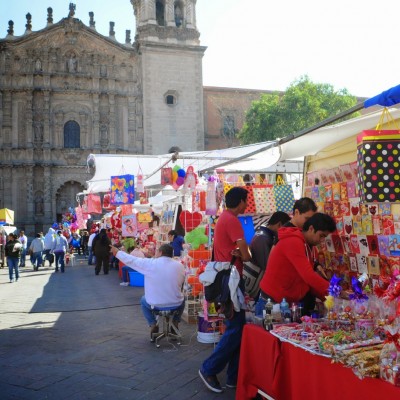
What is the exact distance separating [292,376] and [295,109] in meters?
25.0

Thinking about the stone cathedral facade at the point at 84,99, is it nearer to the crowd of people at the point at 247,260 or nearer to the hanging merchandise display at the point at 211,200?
the hanging merchandise display at the point at 211,200

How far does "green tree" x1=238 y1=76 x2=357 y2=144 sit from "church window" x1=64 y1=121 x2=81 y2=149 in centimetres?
1188

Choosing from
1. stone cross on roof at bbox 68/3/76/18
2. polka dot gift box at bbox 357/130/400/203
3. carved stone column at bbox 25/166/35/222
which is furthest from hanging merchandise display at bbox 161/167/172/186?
stone cross on roof at bbox 68/3/76/18

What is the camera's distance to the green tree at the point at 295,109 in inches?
1052

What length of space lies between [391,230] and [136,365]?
9.98 ft

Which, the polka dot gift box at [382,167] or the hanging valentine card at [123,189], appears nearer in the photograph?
the polka dot gift box at [382,167]

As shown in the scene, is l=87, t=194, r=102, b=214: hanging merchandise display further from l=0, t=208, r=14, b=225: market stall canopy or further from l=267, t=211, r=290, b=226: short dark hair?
l=267, t=211, r=290, b=226: short dark hair

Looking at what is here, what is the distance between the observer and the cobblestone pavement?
4.42 metres

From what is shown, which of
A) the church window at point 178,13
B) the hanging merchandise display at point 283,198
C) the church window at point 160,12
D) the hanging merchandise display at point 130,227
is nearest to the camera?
the hanging merchandise display at point 283,198

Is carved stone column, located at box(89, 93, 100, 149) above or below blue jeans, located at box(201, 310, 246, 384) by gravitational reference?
above

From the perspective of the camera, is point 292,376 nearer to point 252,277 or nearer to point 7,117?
point 252,277

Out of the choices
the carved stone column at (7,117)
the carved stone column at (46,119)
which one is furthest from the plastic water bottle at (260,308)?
the carved stone column at (7,117)

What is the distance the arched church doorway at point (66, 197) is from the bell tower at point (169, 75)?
5.42m

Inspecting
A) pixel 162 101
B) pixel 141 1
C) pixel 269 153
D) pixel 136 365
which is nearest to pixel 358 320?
pixel 136 365
